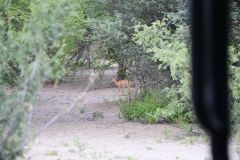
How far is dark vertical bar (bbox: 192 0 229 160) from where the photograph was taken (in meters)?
2.10

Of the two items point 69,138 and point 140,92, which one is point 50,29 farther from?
point 140,92

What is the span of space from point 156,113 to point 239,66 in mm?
2590

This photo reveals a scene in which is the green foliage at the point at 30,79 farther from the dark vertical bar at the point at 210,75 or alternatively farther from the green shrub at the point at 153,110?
the green shrub at the point at 153,110

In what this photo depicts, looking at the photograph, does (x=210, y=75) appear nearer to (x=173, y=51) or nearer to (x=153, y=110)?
(x=173, y=51)

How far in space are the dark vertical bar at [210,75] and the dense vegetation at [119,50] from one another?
3285 millimetres

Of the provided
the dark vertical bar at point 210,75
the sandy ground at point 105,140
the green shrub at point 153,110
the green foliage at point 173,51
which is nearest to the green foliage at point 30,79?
the sandy ground at point 105,140

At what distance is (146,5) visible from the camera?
15016 millimetres

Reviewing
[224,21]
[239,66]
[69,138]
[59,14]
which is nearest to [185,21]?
[239,66]

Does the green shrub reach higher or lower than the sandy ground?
higher

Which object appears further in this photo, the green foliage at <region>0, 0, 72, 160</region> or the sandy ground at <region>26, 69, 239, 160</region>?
the sandy ground at <region>26, 69, 239, 160</region>

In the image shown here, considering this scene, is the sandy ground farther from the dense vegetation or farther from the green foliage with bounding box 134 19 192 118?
the green foliage with bounding box 134 19 192 118

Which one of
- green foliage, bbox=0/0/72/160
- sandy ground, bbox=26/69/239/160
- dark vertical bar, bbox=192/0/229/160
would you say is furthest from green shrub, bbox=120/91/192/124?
dark vertical bar, bbox=192/0/229/160

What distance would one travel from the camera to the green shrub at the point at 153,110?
1357 cm

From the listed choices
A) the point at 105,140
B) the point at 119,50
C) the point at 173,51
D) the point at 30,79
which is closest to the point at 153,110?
the point at 119,50
